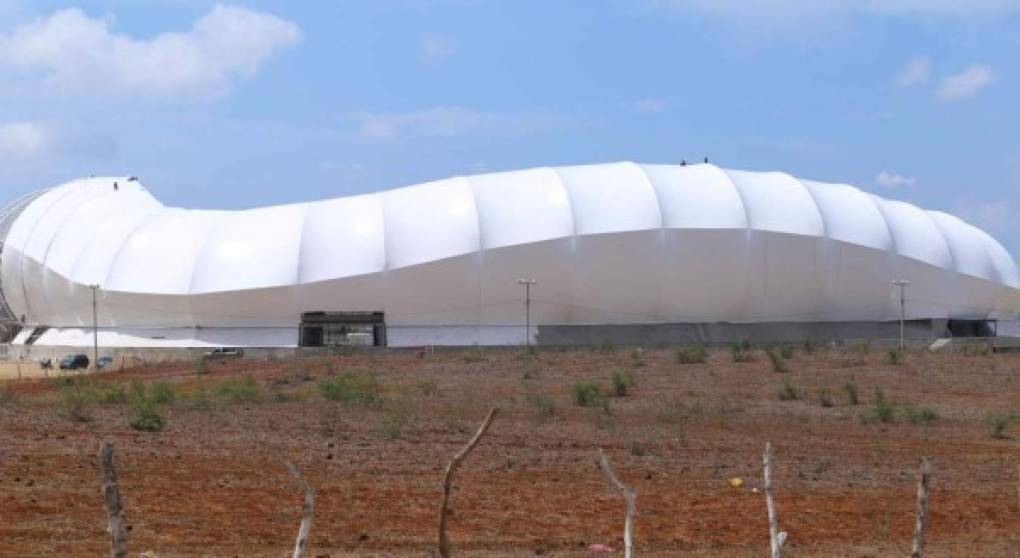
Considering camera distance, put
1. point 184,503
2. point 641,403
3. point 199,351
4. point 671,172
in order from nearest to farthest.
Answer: point 184,503, point 641,403, point 199,351, point 671,172

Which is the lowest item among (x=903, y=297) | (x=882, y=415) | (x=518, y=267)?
(x=882, y=415)

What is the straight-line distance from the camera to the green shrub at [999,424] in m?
29.2

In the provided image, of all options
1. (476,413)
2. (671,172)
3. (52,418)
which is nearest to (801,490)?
(476,413)

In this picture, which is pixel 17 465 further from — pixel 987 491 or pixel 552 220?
pixel 552 220

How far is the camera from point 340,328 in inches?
2965

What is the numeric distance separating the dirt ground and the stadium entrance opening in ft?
108

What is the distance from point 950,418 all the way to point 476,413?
12.2 metres

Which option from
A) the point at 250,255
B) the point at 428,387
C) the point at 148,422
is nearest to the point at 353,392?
the point at 428,387

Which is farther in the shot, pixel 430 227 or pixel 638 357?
pixel 430 227

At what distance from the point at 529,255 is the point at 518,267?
3.06 feet

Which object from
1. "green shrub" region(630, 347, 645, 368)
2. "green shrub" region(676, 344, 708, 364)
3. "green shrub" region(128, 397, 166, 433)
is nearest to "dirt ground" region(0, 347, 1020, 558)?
"green shrub" region(128, 397, 166, 433)

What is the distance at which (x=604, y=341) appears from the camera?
75750 millimetres

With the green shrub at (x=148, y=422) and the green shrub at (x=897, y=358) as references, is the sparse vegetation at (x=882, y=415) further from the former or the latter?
the green shrub at (x=897, y=358)

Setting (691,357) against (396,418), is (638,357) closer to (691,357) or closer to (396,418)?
(691,357)
